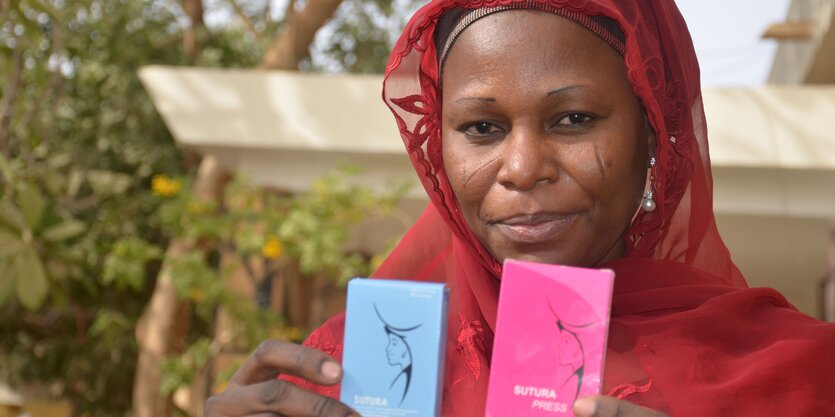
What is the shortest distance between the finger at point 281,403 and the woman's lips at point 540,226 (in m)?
0.41

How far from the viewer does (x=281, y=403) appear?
1286 mm

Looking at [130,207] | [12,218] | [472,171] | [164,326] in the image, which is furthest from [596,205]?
[130,207]

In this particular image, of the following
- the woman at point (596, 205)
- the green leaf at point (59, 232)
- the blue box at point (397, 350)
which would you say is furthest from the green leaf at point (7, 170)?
the blue box at point (397, 350)

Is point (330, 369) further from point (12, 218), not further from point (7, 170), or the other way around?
point (12, 218)

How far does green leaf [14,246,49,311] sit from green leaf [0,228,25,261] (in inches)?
1.2

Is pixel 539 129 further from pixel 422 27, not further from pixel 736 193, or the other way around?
pixel 736 193

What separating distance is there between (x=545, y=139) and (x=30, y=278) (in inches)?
135

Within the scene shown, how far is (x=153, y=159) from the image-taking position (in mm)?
7949

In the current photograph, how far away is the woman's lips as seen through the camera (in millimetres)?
1481

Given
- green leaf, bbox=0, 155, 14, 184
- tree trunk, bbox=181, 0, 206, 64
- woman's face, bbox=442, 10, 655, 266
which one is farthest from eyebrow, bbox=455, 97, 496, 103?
tree trunk, bbox=181, 0, 206, 64

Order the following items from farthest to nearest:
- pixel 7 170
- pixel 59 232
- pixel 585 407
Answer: pixel 59 232 < pixel 7 170 < pixel 585 407

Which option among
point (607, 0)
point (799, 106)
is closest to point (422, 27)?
point (607, 0)

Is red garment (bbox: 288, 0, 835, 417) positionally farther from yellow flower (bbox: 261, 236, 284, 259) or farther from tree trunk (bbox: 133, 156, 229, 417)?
tree trunk (bbox: 133, 156, 229, 417)

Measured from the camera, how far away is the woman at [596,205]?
146cm
